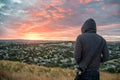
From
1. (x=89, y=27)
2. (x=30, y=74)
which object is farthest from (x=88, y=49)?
(x=30, y=74)

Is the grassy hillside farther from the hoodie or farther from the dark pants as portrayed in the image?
the hoodie

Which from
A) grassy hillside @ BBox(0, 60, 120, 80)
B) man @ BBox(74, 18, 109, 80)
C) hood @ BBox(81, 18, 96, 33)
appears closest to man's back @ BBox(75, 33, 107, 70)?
man @ BBox(74, 18, 109, 80)

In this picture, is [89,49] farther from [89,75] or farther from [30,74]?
[30,74]

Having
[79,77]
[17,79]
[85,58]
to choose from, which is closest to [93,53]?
[85,58]

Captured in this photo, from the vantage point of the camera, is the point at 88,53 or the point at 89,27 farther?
the point at 89,27

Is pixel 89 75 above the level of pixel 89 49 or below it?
below

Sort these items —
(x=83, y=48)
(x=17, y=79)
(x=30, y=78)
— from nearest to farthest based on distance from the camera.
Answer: (x=83, y=48) < (x=17, y=79) < (x=30, y=78)

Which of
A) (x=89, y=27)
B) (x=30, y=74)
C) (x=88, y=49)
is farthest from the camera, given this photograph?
(x=30, y=74)

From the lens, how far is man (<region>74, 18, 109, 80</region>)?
5.36m

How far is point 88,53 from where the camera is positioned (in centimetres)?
540

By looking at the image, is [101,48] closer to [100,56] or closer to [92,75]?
[100,56]

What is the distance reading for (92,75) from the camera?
5449mm

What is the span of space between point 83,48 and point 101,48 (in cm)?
41

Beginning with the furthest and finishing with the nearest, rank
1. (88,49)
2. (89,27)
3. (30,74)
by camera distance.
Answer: (30,74)
(89,27)
(88,49)
